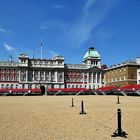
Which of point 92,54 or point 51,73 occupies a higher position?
point 92,54

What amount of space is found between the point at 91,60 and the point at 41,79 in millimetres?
26911

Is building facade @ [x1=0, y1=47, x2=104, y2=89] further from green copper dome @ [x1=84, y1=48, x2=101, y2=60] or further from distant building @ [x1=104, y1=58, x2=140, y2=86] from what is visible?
distant building @ [x1=104, y1=58, x2=140, y2=86]

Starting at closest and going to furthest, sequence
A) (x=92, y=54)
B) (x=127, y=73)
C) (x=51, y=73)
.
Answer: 1. (x=127, y=73)
2. (x=51, y=73)
3. (x=92, y=54)

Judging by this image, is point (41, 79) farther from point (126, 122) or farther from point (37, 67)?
point (126, 122)

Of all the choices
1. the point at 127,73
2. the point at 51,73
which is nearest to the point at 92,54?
the point at 51,73

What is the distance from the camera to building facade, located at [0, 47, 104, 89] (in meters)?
125

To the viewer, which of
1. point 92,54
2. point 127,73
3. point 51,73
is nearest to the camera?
point 127,73

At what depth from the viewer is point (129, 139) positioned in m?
11.7

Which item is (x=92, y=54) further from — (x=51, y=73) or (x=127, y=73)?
(x=127, y=73)

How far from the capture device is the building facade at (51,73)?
125000 millimetres

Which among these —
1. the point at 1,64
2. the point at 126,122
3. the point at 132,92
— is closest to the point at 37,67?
the point at 1,64

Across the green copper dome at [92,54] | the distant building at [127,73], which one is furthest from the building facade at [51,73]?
the distant building at [127,73]

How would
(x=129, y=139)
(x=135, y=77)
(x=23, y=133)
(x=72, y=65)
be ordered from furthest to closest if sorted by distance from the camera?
1. (x=72, y=65)
2. (x=135, y=77)
3. (x=23, y=133)
4. (x=129, y=139)

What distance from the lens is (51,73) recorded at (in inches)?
5162
